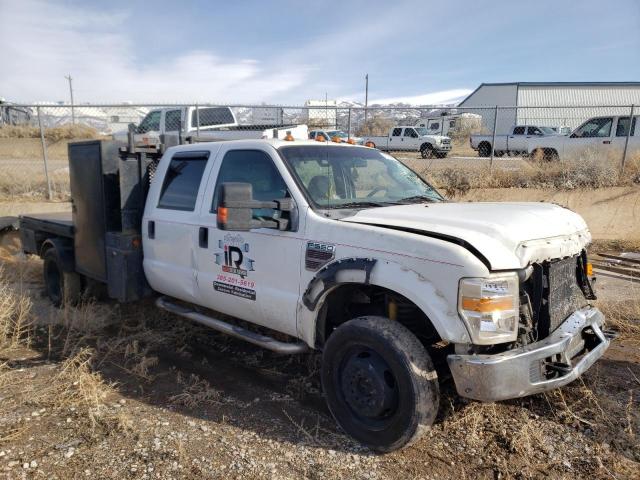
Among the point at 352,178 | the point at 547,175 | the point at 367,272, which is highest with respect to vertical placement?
the point at 352,178

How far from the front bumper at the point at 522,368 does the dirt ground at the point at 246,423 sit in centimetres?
48

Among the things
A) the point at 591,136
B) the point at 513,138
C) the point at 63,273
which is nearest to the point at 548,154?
the point at 591,136

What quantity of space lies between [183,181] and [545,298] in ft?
10.4

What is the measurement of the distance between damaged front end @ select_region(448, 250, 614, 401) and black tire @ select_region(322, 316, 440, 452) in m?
0.22

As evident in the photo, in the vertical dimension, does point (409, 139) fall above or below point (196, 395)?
above

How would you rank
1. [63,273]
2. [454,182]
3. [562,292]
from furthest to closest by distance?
[454,182] < [63,273] < [562,292]

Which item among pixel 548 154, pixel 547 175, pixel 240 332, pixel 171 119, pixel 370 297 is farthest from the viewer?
pixel 548 154

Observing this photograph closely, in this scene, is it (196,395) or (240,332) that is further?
(240,332)

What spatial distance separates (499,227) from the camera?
303 centimetres

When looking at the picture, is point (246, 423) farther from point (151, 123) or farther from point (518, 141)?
point (518, 141)

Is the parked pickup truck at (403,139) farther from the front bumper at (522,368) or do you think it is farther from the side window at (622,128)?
the front bumper at (522,368)

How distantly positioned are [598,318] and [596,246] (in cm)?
600

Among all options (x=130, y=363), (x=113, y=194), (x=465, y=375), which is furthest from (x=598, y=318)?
(x=113, y=194)

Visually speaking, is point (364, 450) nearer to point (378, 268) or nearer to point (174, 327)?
point (378, 268)
